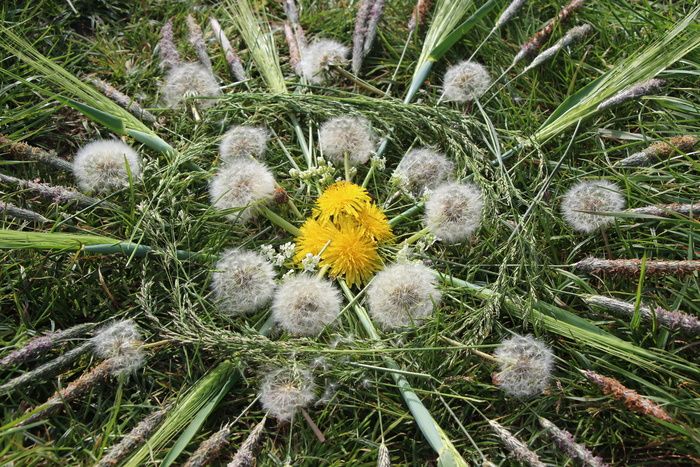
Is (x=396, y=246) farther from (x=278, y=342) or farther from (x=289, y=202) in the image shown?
(x=278, y=342)

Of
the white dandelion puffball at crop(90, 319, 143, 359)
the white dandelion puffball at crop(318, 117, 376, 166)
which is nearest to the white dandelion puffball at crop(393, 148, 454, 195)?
the white dandelion puffball at crop(318, 117, 376, 166)

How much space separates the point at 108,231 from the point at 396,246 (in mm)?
1356

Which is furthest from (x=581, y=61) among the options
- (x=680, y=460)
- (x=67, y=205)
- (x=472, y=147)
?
(x=67, y=205)

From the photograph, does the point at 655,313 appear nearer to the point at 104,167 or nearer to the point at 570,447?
the point at 570,447

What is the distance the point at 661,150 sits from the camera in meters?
3.02

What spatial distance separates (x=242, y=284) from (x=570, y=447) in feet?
4.71

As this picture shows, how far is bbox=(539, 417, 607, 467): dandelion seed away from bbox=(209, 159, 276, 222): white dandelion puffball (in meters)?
1.50

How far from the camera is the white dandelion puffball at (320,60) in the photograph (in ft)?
11.0

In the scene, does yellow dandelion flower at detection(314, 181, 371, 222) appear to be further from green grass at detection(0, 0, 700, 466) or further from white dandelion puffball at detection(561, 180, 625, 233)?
white dandelion puffball at detection(561, 180, 625, 233)

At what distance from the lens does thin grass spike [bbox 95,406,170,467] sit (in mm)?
2324

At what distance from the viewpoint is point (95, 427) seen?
267cm

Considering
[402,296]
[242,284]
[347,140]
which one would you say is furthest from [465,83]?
[242,284]

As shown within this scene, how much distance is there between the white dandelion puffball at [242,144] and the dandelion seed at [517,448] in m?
1.63

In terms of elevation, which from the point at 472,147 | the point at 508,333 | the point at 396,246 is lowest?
the point at 508,333
